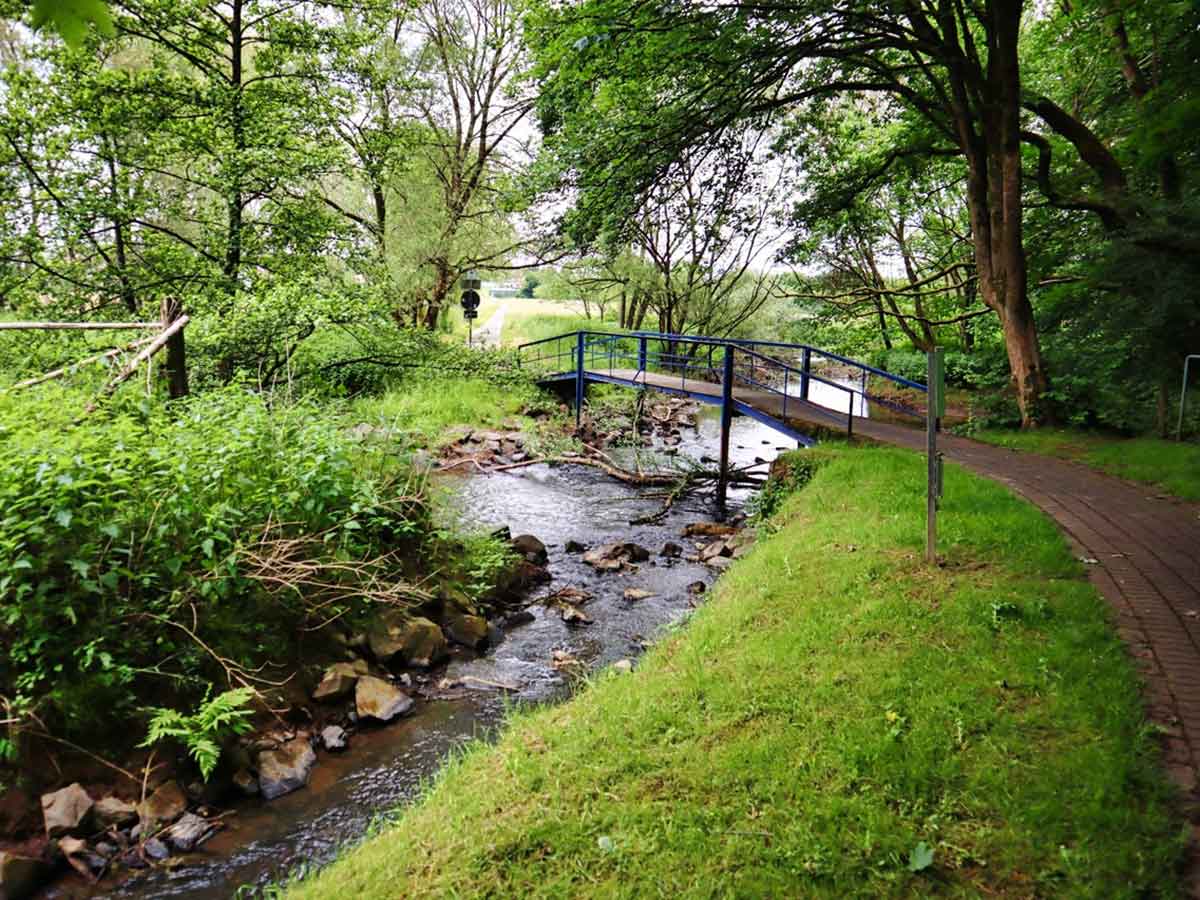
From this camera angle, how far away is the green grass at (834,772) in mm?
2684

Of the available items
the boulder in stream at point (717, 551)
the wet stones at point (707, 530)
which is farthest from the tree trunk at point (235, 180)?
the boulder in stream at point (717, 551)

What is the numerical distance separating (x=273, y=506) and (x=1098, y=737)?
217 inches

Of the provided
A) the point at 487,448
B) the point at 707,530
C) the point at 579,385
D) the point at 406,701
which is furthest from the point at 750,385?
the point at 406,701

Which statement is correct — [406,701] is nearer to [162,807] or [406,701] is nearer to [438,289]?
[162,807]

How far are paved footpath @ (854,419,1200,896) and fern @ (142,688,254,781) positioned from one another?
463cm

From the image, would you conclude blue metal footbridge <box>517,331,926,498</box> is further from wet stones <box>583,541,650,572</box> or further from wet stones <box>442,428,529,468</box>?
wet stones <box>583,541,650,572</box>

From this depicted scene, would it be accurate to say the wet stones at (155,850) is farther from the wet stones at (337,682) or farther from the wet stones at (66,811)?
the wet stones at (337,682)

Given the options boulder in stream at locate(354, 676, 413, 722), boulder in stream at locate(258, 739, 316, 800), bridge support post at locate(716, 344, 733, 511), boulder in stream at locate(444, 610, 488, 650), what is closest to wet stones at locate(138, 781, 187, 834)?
boulder in stream at locate(258, 739, 316, 800)

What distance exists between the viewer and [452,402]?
16359 mm

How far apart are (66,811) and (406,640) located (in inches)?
98.3

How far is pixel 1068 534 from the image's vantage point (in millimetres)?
6109

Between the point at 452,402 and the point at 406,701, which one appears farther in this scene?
the point at 452,402

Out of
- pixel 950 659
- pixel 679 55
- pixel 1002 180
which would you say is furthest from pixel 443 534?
pixel 1002 180

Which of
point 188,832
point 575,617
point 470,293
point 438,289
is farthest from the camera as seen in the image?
point 470,293
